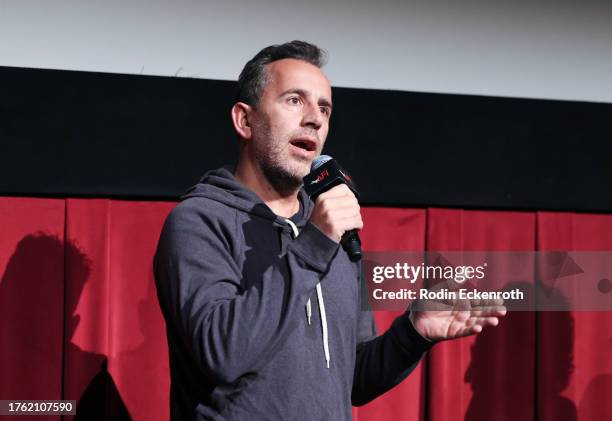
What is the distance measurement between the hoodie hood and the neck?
21 millimetres

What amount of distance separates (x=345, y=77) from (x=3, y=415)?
151 centimetres

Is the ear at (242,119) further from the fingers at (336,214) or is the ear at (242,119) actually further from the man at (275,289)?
the fingers at (336,214)

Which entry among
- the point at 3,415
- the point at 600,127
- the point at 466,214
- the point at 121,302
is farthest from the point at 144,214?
the point at 600,127

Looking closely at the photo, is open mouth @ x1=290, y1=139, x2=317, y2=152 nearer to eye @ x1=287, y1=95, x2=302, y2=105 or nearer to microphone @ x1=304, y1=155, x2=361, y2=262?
eye @ x1=287, y1=95, x2=302, y2=105

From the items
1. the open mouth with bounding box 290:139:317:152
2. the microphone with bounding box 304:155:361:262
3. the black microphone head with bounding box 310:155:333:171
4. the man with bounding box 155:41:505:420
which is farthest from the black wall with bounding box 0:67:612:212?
the microphone with bounding box 304:155:361:262

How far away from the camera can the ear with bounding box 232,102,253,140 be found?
1.53 m

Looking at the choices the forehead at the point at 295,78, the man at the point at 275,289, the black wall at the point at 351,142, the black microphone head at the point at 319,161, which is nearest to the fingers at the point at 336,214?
the man at the point at 275,289

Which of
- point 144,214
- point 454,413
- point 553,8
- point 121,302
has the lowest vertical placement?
point 454,413

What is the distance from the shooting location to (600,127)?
2883 millimetres

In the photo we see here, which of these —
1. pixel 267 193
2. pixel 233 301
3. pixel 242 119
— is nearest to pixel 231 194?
pixel 267 193

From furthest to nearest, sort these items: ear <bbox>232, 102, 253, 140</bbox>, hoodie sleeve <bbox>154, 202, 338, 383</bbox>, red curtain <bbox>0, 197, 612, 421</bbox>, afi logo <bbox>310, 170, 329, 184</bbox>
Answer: red curtain <bbox>0, 197, 612, 421</bbox> → ear <bbox>232, 102, 253, 140</bbox> → afi logo <bbox>310, 170, 329, 184</bbox> → hoodie sleeve <bbox>154, 202, 338, 383</bbox>

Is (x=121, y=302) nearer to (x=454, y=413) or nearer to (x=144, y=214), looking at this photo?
(x=144, y=214)

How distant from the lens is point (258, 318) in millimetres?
1126

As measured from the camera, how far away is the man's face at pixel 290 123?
4.71 ft
